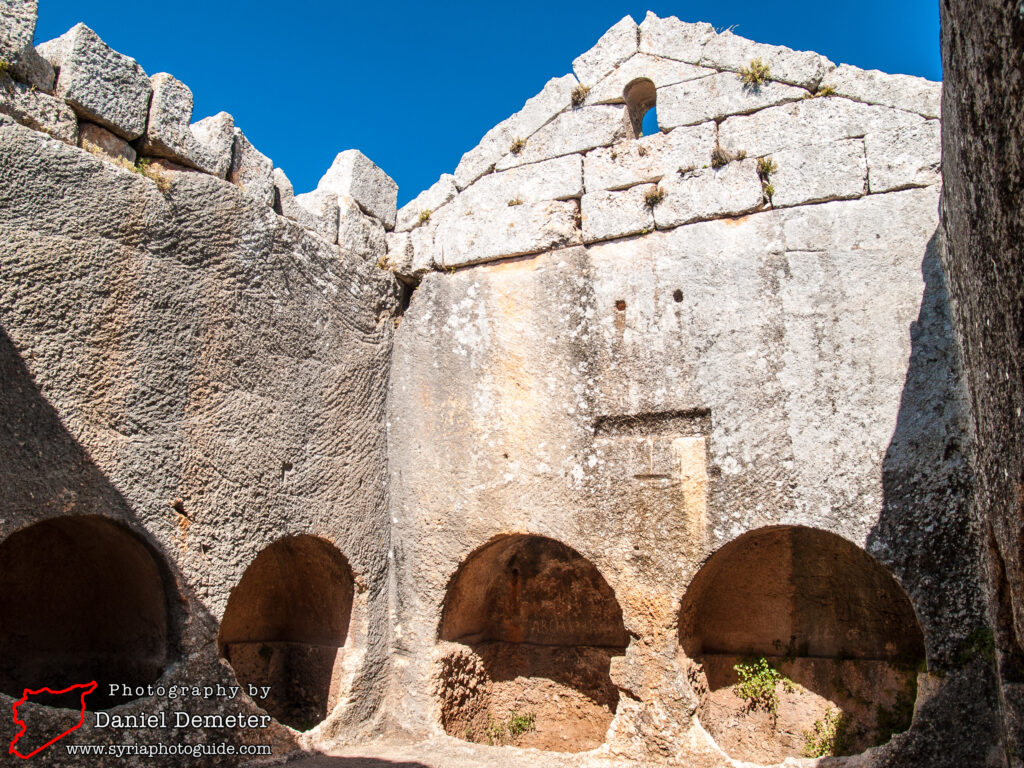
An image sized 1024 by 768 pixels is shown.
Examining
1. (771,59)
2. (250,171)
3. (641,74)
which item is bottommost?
(250,171)

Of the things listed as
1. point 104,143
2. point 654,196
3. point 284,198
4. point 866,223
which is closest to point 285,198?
point 284,198

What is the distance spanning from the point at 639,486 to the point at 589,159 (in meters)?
2.44

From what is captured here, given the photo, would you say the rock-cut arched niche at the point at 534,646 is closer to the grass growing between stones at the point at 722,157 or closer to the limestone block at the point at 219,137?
the grass growing between stones at the point at 722,157

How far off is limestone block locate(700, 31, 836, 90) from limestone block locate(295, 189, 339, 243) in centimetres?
290

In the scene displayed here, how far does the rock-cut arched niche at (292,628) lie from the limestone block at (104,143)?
269 centimetres

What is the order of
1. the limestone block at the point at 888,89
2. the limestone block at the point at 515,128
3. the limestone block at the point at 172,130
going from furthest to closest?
the limestone block at the point at 515,128 → the limestone block at the point at 888,89 → the limestone block at the point at 172,130

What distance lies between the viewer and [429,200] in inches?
257

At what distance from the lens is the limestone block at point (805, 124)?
16.7 ft

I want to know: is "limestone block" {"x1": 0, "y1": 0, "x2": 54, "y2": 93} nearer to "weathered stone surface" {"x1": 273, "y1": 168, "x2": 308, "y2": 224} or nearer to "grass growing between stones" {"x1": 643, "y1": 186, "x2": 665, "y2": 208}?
"weathered stone surface" {"x1": 273, "y1": 168, "x2": 308, "y2": 224}

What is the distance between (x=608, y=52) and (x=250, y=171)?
2.83 meters

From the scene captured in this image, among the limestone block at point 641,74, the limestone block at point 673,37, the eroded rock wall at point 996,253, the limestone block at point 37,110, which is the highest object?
the limestone block at point 673,37

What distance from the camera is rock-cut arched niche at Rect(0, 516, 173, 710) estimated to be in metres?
4.71

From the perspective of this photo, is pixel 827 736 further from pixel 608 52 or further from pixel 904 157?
pixel 608 52

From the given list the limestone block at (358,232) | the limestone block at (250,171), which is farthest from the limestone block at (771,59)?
the limestone block at (250,171)
